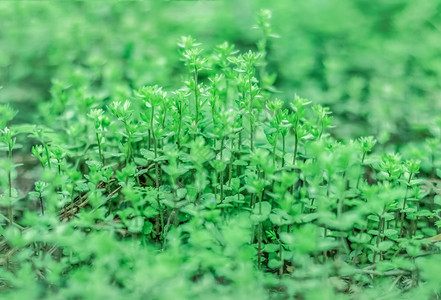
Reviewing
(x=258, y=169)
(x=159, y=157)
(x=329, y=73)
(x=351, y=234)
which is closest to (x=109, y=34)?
(x=329, y=73)

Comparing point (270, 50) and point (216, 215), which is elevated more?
point (270, 50)

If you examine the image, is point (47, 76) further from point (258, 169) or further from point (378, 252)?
point (378, 252)

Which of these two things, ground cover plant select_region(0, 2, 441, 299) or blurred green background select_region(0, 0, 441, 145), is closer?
ground cover plant select_region(0, 2, 441, 299)

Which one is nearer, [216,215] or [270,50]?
[216,215]

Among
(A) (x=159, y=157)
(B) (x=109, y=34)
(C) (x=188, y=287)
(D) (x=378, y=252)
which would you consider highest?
(B) (x=109, y=34)
